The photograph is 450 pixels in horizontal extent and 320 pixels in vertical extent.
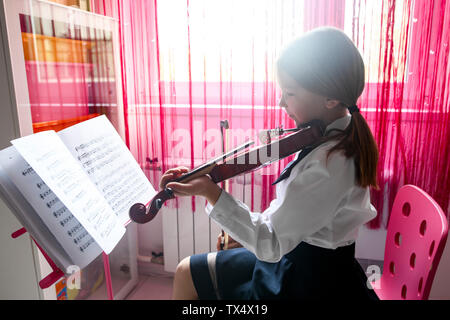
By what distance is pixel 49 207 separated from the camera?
2.57 ft

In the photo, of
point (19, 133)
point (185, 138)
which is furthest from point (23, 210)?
point (185, 138)

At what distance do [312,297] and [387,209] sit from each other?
80 cm

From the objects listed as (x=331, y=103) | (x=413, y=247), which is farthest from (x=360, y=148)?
(x=413, y=247)

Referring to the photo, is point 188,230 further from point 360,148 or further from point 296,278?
point 360,148

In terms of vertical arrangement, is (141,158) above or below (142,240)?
above

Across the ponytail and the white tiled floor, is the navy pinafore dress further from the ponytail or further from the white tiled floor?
the white tiled floor

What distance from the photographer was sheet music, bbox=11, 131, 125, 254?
2.46 ft

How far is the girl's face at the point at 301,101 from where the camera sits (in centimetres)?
81

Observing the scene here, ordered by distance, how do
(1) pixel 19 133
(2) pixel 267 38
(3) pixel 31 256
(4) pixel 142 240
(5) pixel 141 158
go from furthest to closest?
(4) pixel 142 240 → (5) pixel 141 158 → (2) pixel 267 38 → (3) pixel 31 256 → (1) pixel 19 133

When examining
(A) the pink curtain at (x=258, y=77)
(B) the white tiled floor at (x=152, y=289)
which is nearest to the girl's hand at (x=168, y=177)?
(A) the pink curtain at (x=258, y=77)

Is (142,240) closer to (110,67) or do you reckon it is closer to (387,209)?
(110,67)

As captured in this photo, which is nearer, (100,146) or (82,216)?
(82,216)

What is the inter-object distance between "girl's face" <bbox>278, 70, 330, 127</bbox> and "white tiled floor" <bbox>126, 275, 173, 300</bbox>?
4.11ft

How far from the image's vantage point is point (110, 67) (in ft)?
5.04
